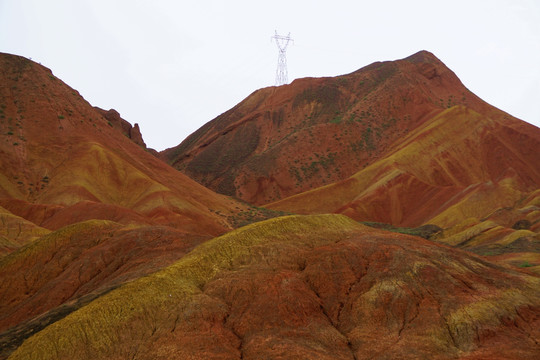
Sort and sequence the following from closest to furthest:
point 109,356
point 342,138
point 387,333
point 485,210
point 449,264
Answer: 1. point 109,356
2. point 387,333
3. point 449,264
4. point 485,210
5. point 342,138

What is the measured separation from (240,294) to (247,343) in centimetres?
250

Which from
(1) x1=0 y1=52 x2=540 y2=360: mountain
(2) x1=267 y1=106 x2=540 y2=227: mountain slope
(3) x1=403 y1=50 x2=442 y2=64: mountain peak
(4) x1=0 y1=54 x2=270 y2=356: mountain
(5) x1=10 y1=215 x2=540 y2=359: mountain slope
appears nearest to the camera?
(5) x1=10 y1=215 x2=540 y2=359: mountain slope

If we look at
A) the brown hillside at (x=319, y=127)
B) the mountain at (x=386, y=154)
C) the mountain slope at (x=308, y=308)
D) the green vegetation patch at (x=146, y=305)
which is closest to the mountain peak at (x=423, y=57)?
the brown hillside at (x=319, y=127)

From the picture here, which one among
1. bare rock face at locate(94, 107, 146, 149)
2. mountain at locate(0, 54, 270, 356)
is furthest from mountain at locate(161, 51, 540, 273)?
mountain at locate(0, 54, 270, 356)

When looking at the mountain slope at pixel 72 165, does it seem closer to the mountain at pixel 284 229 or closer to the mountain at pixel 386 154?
the mountain at pixel 284 229

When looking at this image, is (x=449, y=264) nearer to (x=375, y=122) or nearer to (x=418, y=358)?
(x=418, y=358)

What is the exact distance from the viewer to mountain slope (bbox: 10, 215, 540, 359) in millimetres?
15930

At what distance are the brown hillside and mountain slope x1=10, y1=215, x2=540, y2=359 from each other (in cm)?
7195

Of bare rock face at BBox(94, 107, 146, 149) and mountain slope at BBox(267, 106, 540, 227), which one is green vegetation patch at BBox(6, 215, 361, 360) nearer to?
mountain slope at BBox(267, 106, 540, 227)

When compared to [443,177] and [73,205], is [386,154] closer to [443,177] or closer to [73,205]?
[443,177]

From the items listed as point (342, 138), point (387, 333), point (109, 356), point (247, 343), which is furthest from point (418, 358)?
point (342, 138)

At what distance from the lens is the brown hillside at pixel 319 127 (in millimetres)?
96625

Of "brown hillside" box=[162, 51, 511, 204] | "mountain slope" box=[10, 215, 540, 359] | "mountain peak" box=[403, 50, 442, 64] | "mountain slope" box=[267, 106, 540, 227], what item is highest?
"mountain peak" box=[403, 50, 442, 64]

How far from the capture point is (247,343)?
54.0ft
